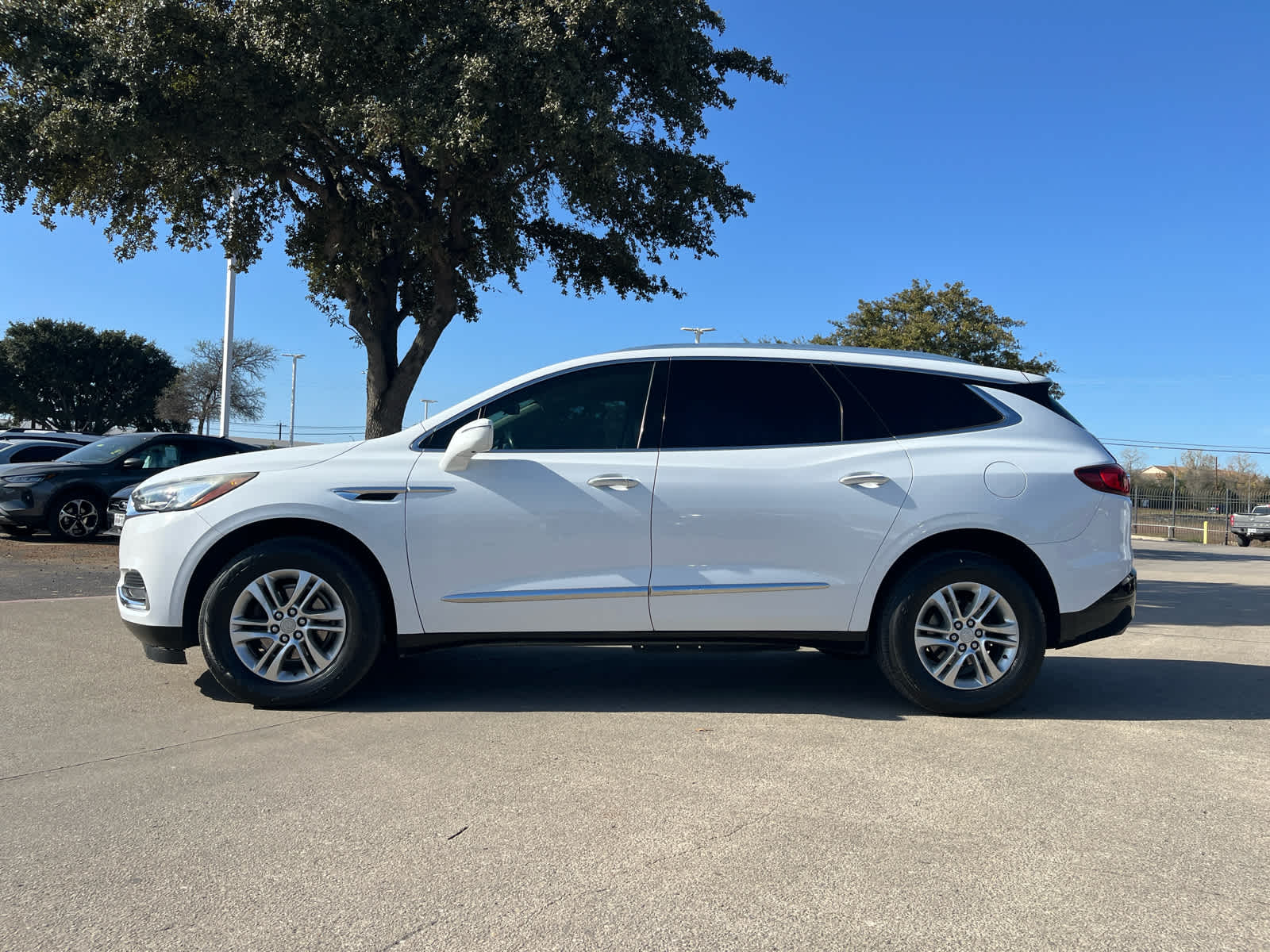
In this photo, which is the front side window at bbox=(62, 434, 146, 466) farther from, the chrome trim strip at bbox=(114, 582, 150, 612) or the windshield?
the chrome trim strip at bbox=(114, 582, 150, 612)

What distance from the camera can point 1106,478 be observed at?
4938 mm

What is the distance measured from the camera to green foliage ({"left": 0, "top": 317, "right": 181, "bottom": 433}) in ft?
163

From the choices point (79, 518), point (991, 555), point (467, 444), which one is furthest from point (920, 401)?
point (79, 518)

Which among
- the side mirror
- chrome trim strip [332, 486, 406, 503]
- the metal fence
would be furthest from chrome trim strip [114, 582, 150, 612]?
the metal fence

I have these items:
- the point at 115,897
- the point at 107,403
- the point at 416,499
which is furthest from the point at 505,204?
the point at 107,403

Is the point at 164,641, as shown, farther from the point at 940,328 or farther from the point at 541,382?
the point at 940,328

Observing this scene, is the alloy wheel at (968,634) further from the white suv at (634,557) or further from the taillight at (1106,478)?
the taillight at (1106,478)

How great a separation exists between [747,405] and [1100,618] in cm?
205

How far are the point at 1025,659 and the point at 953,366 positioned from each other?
155 centimetres

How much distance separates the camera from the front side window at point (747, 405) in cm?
505

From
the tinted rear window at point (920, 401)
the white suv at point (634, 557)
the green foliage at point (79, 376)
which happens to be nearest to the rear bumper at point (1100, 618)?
the white suv at point (634, 557)

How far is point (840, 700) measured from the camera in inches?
209

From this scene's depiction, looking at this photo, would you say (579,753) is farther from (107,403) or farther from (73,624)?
(107,403)

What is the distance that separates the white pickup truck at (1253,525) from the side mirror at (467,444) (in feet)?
118
